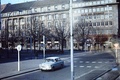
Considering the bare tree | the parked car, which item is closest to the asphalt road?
the parked car

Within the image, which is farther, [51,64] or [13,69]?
[13,69]

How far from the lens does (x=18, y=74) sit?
18.3 ft

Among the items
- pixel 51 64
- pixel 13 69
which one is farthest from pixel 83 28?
pixel 13 69

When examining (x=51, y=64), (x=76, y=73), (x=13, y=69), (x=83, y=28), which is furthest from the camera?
(x=13, y=69)

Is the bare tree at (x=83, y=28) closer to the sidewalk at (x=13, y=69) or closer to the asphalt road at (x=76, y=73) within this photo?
the asphalt road at (x=76, y=73)

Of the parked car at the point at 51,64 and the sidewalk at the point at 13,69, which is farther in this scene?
the parked car at the point at 51,64

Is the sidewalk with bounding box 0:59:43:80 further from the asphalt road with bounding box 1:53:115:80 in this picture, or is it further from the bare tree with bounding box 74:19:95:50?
the bare tree with bounding box 74:19:95:50

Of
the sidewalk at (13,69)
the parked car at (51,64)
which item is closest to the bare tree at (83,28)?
the parked car at (51,64)

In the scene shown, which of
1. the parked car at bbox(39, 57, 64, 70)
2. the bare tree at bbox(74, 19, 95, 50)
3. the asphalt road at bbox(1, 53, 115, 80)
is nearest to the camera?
the asphalt road at bbox(1, 53, 115, 80)

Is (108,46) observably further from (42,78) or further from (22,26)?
(22,26)

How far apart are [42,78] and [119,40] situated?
205 cm

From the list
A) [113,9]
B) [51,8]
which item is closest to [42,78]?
[113,9]

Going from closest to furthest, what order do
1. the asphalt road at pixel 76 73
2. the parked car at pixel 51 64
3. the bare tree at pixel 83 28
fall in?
the asphalt road at pixel 76 73, the bare tree at pixel 83 28, the parked car at pixel 51 64

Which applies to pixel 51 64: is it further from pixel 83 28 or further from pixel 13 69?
pixel 83 28
